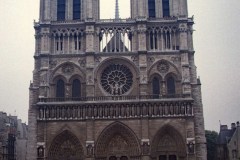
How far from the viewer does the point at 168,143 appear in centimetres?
4425

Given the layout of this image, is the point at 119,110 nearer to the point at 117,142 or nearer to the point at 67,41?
the point at 117,142

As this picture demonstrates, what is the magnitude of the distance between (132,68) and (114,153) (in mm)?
9351

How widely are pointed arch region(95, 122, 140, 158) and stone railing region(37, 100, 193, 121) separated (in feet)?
4.42

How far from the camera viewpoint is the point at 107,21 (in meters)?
47.3

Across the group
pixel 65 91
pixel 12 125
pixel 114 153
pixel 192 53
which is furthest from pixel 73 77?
pixel 12 125

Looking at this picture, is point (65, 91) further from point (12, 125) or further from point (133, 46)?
point (12, 125)

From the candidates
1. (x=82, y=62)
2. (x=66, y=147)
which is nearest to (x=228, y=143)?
(x=66, y=147)

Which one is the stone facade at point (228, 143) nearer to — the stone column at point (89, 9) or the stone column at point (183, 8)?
the stone column at point (183, 8)

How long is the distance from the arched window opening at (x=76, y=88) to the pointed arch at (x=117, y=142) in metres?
5.29

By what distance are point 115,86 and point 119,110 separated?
3.14 m

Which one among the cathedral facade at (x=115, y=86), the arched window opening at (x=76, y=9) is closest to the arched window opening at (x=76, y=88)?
the cathedral facade at (x=115, y=86)

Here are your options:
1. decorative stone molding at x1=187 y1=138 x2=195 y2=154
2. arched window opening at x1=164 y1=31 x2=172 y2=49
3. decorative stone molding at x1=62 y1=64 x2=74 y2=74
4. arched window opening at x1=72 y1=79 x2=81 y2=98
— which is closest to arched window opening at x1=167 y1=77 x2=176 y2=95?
arched window opening at x1=164 y1=31 x2=172 y2=49

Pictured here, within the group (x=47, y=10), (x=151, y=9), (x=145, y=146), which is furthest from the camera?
(x=151, y=9)

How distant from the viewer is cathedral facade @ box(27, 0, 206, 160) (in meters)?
43.8
